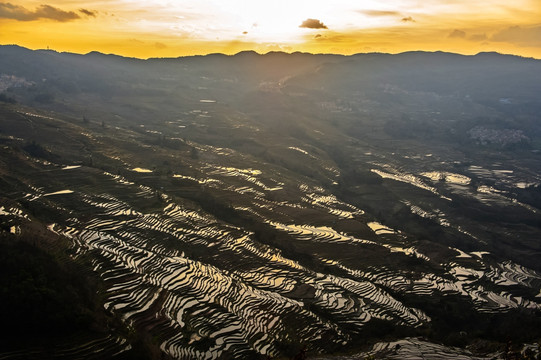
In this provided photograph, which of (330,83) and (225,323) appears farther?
(330,83)

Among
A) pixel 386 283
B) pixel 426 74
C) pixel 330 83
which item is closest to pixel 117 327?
pixel 386 283

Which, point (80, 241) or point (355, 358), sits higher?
point (80, 241)

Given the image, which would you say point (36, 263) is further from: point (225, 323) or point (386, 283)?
point (386, 283)

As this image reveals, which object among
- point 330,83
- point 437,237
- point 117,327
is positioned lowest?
point 437,237

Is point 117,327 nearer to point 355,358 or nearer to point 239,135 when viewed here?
point 355,358

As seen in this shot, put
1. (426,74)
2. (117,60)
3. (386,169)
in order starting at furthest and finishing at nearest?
(117,60) < (426,74) < (386,169)

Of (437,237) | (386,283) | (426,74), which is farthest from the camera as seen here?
(426,74)

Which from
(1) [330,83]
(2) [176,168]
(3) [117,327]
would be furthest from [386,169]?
(1) [330,83]
